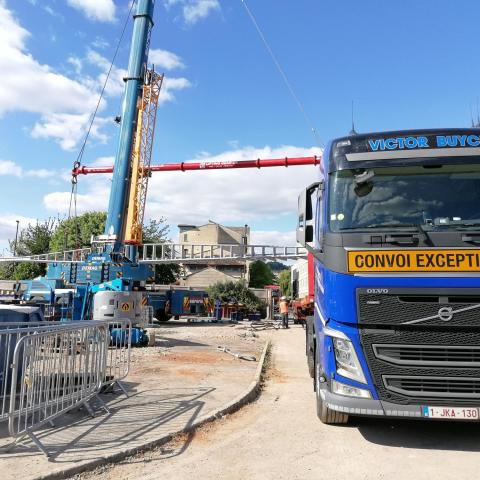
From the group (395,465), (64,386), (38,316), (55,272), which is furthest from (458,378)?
(55,272)

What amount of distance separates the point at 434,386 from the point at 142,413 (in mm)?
3857

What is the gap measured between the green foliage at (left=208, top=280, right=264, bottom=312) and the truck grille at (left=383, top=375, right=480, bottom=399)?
33.7 metres

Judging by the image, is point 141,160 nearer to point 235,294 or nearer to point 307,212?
point 307,212

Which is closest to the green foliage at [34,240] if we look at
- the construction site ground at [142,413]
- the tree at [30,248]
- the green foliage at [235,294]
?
the tree at [30,248]

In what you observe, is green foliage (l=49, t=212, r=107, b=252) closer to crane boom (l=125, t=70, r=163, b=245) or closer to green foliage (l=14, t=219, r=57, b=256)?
green foliage (l=14, t=219, r=57, b=256)

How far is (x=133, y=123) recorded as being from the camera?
16.8 m

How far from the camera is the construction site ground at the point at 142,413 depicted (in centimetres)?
469

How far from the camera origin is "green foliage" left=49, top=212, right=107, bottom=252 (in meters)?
49.4

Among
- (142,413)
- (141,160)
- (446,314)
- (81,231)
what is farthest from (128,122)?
(81,231)

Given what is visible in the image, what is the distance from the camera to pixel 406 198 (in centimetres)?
568

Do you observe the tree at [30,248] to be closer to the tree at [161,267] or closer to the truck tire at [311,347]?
the tree at [161,267]

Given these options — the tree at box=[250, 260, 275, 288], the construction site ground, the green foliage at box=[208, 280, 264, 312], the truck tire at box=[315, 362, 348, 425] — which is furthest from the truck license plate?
the tree at box=[250, 260, 275, 288]

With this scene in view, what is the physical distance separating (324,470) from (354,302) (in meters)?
1.76

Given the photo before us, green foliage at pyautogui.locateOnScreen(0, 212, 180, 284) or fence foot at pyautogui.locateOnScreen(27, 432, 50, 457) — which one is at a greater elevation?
green foliage at pyautogui.locateOnScreen(0, 212, 180, 284)
